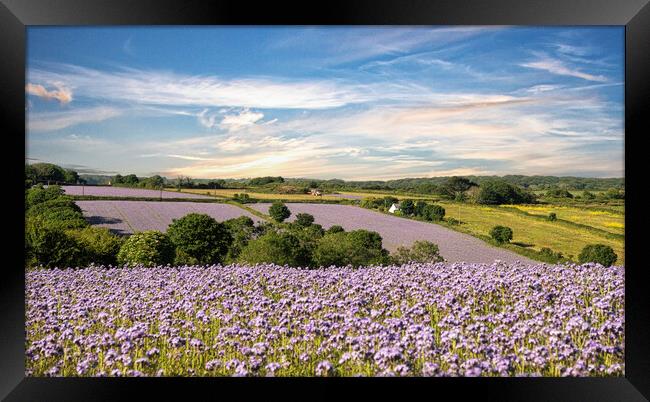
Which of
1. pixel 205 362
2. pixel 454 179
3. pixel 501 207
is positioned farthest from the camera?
pixel 501 207

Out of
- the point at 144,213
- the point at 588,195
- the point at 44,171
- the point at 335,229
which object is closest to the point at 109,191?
the point at 44,171

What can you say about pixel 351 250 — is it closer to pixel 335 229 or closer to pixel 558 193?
pixel 335 229

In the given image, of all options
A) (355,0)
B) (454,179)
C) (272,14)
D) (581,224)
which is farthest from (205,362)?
(581,224)

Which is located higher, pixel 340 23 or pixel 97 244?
pixel 340 23

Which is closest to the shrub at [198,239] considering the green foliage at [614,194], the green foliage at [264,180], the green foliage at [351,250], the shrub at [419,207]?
the green foliage at [264,180]

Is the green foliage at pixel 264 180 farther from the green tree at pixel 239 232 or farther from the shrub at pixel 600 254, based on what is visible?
the shrub at pixel 600 254

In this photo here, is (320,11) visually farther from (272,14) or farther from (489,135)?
(489,135)
